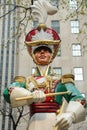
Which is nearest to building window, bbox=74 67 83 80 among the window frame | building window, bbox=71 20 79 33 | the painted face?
the window frame

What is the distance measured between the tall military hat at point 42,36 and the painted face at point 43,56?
0.18 ft

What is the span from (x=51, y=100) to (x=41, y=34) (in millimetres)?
957

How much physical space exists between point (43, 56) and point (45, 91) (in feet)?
1.84

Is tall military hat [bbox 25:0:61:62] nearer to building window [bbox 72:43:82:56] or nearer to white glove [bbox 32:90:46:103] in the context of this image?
white glove [bbox 32:90:46:103]

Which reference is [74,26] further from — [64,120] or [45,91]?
[64,120]

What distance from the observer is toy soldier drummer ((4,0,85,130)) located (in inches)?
166

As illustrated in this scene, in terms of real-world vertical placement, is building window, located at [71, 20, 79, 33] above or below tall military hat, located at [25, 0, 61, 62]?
above

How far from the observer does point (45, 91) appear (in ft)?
15.3

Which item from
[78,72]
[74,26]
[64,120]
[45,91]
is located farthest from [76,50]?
[64,120]

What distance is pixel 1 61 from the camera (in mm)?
42000

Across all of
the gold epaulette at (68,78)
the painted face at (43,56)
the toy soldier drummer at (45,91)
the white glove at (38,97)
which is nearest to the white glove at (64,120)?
the toy soldier drummer at (45,91)

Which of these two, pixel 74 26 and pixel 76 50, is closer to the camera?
pixel 76 50

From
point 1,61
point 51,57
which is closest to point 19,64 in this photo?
point 1,61

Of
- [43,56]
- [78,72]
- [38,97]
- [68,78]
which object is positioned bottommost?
[78,72]
